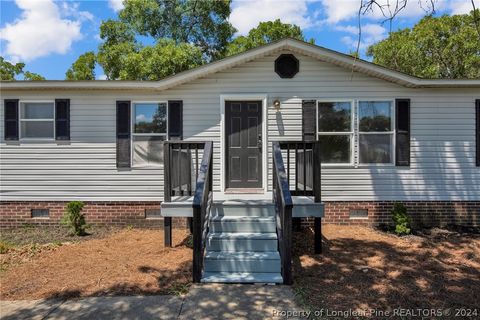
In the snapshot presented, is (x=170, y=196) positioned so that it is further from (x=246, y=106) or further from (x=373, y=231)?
(x=373, y=231)

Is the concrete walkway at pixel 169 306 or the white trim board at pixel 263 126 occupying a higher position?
the white trim board at pixel 263 126

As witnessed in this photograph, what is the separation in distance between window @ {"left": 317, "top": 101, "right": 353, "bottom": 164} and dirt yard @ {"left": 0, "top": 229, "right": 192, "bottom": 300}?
11.9 feet

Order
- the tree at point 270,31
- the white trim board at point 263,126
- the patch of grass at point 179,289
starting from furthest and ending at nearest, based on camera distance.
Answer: the tree at point 270,31
the white trim board at point 263,126
the patch of grass at point 179,289

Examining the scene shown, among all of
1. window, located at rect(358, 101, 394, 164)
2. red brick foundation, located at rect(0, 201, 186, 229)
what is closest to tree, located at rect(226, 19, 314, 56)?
window, located at rect(358, 101, 394, 164)

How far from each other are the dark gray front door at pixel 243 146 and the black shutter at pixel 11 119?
4.75 meters

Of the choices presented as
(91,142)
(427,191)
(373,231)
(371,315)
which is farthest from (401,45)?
(371,315)

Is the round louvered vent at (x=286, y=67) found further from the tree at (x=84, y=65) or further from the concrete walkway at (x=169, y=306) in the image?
the tree at (x=84, y=65)

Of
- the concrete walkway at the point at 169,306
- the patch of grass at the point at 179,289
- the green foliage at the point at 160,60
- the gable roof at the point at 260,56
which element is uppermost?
the green foliage at the point at 160,60

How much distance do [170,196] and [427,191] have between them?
5.66 metres

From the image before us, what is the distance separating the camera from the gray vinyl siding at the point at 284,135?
24.8 ft

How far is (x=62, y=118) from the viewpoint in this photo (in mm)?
7746

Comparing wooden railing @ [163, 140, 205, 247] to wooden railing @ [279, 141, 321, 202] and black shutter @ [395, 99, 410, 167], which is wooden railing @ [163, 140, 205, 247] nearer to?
wooden railing @ [279, 141, 321, 202]

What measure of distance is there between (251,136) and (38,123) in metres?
4.82

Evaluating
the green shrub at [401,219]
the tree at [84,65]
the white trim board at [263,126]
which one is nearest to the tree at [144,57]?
the tree at [84,65]
